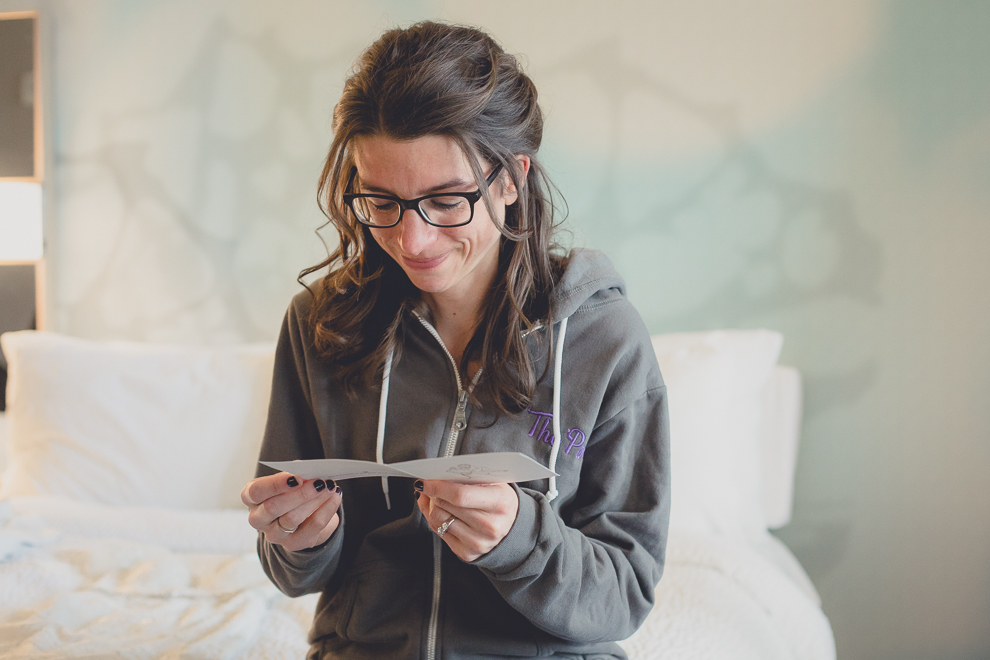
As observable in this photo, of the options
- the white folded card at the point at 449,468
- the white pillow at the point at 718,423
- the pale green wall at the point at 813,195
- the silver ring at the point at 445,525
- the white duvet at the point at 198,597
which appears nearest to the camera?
the white folded card at the point at 449,468

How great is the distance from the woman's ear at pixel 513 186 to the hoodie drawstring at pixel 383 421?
0.27m

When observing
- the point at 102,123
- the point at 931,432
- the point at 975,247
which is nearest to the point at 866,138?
the point at 975,247

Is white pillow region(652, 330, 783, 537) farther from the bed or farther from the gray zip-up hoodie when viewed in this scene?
the gray zip-up hoodie

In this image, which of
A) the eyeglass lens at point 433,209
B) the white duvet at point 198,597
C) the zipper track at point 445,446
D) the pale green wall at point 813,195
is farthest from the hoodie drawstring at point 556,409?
the pale green wall at point 813,195

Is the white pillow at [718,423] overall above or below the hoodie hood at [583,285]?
below

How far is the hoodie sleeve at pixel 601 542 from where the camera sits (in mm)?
862

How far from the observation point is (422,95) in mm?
921

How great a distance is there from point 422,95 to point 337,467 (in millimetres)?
457

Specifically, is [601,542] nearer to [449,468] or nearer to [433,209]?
[449,468]

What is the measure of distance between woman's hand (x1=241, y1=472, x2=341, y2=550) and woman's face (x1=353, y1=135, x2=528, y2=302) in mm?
300

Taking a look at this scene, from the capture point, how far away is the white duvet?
1229 mm

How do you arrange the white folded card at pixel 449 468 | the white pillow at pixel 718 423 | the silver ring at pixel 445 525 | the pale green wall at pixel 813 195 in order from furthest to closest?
the pale green wall at pixel 813 195 < the white pillow at pixel 718 423 < the silver ring at pixel 445 525 < the white folded card at pixel 449 468

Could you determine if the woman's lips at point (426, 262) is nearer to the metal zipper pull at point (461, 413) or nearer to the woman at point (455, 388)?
the woman at point (455, 388)

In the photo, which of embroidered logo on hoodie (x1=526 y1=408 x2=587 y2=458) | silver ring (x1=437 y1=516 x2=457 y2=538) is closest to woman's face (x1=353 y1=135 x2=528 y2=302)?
embroidered logo on hoodie (x1=526 y1=408 x2=587 y2=458)
